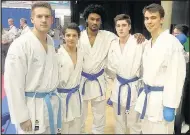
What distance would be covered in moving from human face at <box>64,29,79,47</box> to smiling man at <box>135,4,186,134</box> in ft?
1.15

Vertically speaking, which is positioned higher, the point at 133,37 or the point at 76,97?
the point at 133,37

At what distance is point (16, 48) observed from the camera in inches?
38.1

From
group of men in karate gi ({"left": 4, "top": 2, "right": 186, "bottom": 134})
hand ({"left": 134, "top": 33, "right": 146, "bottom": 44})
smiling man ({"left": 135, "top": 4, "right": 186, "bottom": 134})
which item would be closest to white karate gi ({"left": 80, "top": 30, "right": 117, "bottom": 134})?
group of men in karate gi ({"left": 4, "top": 2, "right": 186, "bottom": 134})

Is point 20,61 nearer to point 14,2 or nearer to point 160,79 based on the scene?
point 14,2

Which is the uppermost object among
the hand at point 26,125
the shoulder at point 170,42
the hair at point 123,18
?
the hair at point 123,18

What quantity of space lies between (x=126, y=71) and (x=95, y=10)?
0.36m

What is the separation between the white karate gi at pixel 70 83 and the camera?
114 cm

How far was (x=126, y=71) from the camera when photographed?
1202 mm

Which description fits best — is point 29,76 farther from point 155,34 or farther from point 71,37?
point 155,34

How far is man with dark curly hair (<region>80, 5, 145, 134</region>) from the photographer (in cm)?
118

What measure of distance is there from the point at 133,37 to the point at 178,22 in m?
0.28

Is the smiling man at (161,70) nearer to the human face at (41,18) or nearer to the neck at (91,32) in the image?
the neck at (91,32)

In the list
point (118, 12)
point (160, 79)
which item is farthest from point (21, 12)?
point (160, 79)

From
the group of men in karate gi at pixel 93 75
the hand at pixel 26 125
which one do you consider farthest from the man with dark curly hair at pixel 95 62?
the hand at pixel 26 125
